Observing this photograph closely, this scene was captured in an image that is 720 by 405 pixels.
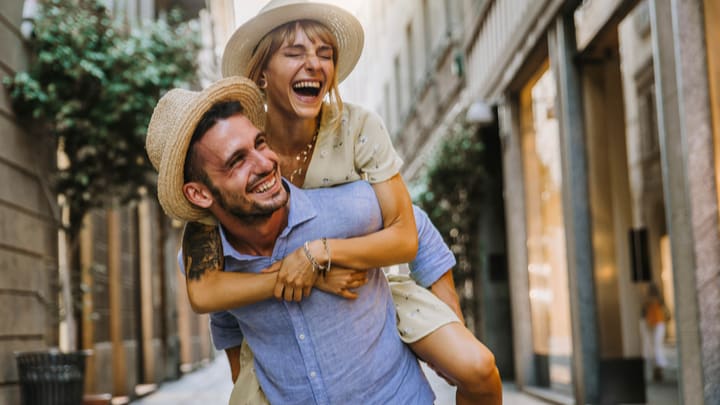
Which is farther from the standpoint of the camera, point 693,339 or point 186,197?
point 693,339

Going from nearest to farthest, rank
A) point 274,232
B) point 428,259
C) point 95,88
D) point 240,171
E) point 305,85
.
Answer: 1. point 240,171
2. point 274,232
3. point 305,85
4. point 428,259
5. point 95,88

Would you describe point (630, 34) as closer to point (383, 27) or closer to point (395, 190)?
point (395, 190)

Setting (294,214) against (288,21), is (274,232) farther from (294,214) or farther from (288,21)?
(288,21)

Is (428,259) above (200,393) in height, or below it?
above

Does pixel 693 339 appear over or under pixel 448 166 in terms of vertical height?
under

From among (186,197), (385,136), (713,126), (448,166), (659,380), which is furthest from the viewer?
(448,166)

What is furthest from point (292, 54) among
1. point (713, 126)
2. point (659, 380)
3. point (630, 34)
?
point (659, 380)

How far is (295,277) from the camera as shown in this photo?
2.01 metres

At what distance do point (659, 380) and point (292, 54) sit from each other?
1197 centimetres

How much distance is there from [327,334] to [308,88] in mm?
564

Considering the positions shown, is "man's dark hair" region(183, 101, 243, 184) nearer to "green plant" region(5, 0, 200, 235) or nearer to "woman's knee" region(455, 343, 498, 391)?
"woman's knee" region(455, 343, 498, 391)

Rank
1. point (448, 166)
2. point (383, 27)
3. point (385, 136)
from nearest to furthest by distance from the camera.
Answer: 1. point (385, 136)
2. point (448, 166)
3. point (383, 27)

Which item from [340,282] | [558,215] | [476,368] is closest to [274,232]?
[340,282]

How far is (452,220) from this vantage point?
1443 cm
